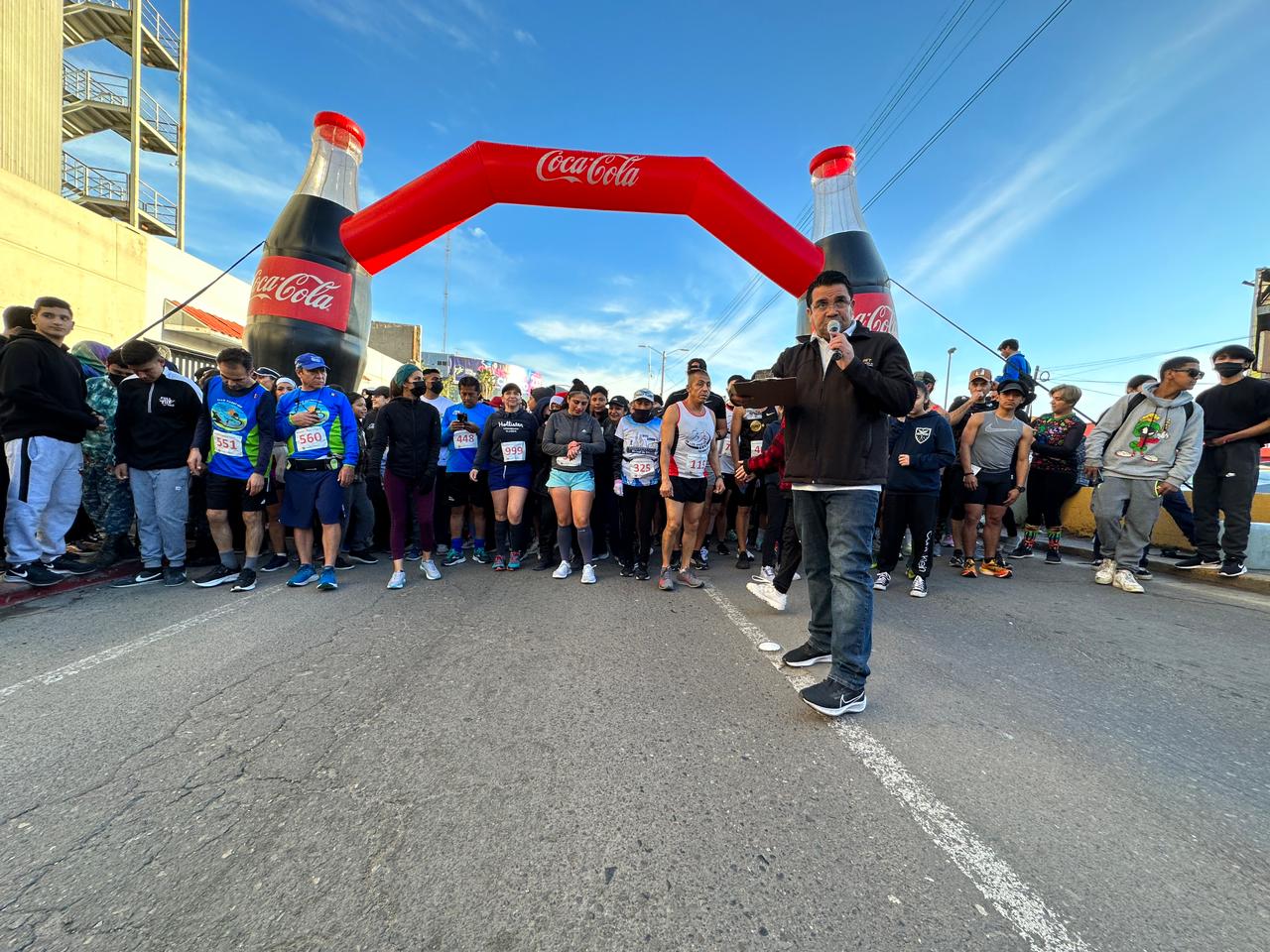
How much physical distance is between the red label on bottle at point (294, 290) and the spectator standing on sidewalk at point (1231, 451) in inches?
428

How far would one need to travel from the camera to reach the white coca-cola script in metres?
7.19

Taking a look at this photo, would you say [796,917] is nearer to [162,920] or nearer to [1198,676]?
[162,920]

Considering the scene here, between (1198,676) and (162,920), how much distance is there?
471cm

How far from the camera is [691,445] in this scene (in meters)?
4.77

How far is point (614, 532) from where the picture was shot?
18.7 feet

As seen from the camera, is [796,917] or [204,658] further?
[204,658]

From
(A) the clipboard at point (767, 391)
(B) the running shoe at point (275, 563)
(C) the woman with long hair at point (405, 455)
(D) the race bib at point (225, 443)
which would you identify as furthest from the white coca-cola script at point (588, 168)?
(A) the clipboard at point (767, 391)

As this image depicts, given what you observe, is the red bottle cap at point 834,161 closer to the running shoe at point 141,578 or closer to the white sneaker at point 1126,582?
the white sneaker at point 1126,582

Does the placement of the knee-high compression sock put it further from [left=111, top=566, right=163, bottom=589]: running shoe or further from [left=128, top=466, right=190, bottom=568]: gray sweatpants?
[left=111, top=566, right=163, bottom=589]: running shoe

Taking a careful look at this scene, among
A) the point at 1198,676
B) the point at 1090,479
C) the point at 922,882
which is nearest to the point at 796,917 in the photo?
the point at 922,882

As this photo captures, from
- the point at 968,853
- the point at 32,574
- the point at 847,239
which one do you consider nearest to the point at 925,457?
the point at 968,853

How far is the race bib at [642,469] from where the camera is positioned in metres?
5.04

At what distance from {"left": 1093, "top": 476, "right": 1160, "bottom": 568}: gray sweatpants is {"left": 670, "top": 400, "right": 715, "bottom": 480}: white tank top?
4100 mm

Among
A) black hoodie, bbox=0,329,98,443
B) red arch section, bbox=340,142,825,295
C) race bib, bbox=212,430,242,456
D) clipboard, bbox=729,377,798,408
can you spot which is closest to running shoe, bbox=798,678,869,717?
clipboard, bbox=729,377,798,408
